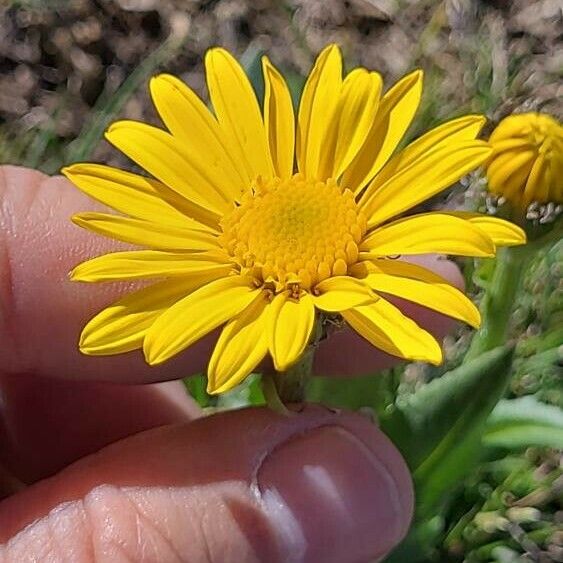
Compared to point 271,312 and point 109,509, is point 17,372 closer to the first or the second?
point 109,509

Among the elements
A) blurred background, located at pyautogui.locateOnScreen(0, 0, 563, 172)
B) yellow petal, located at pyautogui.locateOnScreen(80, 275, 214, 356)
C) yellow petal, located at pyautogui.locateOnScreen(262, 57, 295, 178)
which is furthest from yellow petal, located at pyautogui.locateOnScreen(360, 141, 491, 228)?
blurred background, located at pyautogui.locateOnScreen(0, 0, 563, 172)

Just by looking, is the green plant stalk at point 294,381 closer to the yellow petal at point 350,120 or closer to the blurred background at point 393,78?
the yellow petal at point 350,120

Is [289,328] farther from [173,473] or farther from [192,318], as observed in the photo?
[173,473]

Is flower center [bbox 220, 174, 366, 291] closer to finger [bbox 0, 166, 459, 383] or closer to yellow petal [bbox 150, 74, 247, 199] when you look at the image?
yellow petal [bbox 150, 74, 247, 199]

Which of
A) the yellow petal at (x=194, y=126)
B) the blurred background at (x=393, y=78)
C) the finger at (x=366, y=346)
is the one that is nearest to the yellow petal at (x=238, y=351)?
the yellow petal at (x=194, y=126)

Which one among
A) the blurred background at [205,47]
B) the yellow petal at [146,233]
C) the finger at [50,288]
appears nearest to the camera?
the yellow petal at [146,233]

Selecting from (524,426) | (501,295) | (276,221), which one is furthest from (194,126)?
(524,426)
